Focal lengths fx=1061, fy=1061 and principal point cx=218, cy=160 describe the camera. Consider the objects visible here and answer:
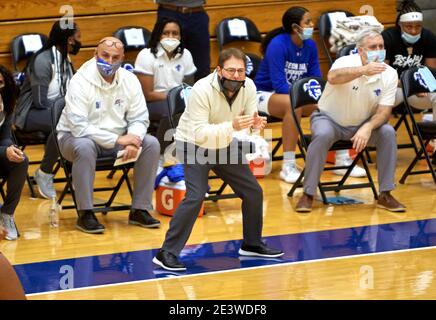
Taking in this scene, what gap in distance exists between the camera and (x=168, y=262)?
23.4 feet

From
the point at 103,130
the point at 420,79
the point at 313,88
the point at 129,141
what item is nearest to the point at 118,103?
the point at 103,130

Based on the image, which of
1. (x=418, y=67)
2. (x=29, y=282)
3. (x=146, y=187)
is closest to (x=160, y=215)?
(x=146, y=187)

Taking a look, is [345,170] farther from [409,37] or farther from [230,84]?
[230,84]

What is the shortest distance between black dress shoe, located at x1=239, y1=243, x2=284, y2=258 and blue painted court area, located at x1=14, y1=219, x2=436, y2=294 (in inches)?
1.6

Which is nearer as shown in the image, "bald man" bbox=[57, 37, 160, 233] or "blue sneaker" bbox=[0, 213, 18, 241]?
"blue sneaker" bbox=[0, 213, 18, 241]

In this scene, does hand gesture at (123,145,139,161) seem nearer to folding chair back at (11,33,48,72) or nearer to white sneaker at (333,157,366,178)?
white sneaker at (333,157,366,178)

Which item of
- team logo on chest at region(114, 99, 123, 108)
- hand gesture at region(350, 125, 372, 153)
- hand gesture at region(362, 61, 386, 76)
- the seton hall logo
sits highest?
hand gesture at region(362, 61, 386, 76)

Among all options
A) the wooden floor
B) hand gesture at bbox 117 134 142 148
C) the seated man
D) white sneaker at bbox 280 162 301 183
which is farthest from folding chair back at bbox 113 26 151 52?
hand gesture at bbox 117 134 142 148

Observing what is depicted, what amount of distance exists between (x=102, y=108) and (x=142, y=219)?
3.03 feet

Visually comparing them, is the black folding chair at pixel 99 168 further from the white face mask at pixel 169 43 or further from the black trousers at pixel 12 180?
the white face mask at pixel 169 43

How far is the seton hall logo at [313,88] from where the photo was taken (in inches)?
365

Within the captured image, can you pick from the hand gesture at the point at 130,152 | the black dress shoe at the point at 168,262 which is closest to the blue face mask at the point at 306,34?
the hand gesture at the point at 130,152

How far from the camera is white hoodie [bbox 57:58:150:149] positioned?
820 centimetres

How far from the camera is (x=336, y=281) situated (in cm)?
683
